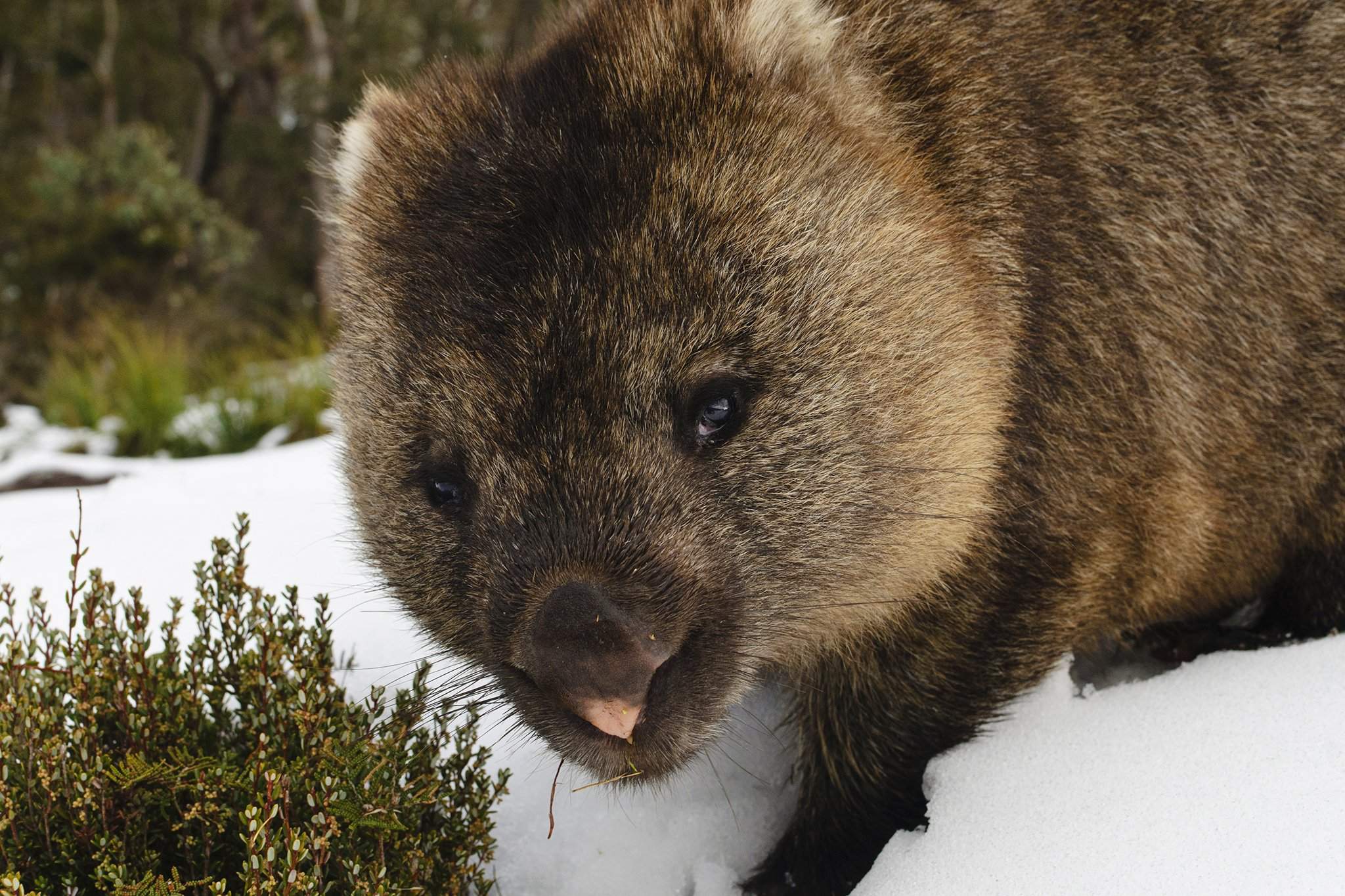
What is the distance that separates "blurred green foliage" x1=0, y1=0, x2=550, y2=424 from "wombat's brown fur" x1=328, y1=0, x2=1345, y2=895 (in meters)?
0.95

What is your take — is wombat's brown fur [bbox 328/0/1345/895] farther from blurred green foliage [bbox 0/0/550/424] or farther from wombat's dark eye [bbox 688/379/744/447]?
blurred green foliage [bbox 0/0/550/424]

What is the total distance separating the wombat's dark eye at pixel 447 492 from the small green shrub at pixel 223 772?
0.48 metres

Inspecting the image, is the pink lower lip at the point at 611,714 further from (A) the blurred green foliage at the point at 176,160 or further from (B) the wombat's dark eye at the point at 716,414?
(A) the blurred green foliage at the point at 176,160

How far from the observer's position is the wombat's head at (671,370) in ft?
7.32

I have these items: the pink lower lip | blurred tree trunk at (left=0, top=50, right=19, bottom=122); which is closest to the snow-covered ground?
the pink lower lip

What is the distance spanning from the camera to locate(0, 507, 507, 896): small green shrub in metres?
2.32

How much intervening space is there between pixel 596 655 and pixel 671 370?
58cm

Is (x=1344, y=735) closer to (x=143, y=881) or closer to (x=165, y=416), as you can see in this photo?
(x=143, y=881)

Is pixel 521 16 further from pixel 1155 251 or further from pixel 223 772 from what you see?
pixel 223 772

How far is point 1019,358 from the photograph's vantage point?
266 centimetres

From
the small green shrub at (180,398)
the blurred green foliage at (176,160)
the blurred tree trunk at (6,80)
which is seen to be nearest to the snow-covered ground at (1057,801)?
the blurred green foliage at (176,160)

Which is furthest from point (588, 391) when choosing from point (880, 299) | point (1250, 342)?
point (1250, 342)

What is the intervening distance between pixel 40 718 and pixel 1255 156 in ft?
10.4

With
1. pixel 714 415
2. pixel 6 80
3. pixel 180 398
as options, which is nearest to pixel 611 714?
pixel 714 415
